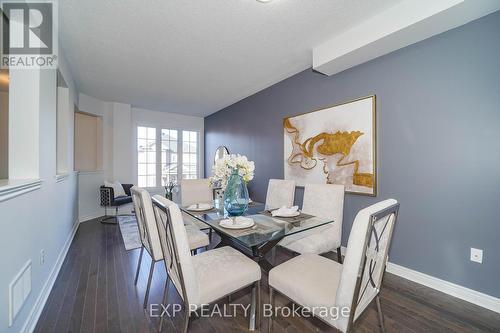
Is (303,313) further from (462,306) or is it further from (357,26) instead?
(357,26)

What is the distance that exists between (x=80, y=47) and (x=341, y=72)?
3.25m

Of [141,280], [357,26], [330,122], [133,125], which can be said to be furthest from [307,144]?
[133,125]

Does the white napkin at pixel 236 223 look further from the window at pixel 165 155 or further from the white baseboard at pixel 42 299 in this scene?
the window at pixel 165 155

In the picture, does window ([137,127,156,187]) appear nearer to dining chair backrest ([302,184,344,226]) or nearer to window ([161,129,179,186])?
window ([161,129,179,186])

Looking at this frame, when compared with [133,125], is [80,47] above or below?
above

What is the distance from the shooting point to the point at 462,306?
1755 mm

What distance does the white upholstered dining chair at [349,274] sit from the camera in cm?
102

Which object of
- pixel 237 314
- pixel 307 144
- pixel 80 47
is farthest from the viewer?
pixel 307 144

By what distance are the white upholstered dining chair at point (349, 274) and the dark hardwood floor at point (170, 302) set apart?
1.01 feet

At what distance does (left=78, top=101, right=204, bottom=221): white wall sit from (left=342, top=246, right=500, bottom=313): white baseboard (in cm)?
534

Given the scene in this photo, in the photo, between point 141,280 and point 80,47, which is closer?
point 141,280

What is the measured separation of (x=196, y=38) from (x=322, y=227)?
2.49 m

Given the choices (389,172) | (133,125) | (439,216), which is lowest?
(439,216)

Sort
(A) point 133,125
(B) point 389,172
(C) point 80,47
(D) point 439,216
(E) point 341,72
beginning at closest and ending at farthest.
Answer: (D) point 439,216
(B) point 389,172
(C) point 80,47
(E) point 341,72
(A) point 133,125
